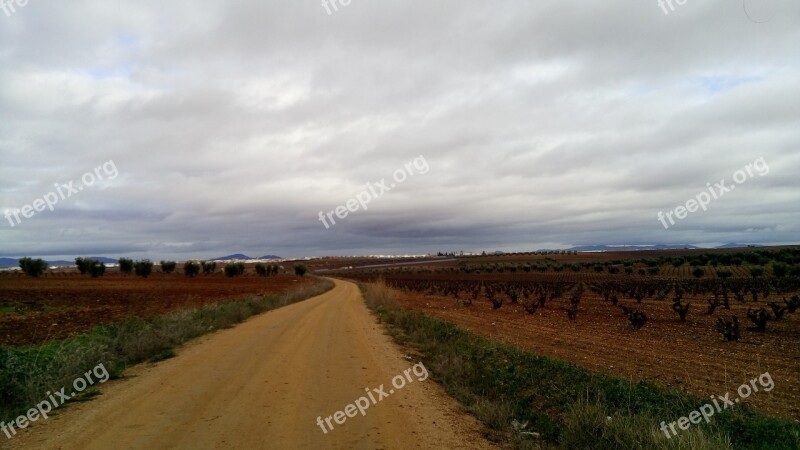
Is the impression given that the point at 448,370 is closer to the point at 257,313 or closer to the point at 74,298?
the point at 257,313

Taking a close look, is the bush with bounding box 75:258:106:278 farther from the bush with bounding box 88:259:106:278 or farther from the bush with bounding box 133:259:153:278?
the bush with bounding box 133:259:153:278

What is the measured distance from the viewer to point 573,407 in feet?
24.4

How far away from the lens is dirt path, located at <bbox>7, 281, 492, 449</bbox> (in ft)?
20.7

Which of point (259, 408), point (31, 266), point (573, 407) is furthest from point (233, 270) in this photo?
point (573, 407)

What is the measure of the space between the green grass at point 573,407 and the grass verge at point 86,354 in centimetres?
741

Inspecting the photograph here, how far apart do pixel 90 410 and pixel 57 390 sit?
64.4 inches

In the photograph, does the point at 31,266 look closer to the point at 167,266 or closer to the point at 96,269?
the point at 96,269

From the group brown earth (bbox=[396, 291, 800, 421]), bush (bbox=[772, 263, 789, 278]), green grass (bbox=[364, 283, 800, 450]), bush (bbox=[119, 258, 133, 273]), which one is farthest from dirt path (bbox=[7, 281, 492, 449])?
bush (bbox=[119, 258, 133, 273])

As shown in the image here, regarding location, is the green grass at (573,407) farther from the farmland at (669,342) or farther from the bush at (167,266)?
the bush at (167,266)

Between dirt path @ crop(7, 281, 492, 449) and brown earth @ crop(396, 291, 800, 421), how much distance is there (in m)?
5.75

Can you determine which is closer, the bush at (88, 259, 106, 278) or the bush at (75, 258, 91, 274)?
the bush at (88, 259, 106, 278)

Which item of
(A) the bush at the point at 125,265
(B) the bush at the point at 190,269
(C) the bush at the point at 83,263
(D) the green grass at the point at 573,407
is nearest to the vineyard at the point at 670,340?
(D) the green grass at the point at 573,407

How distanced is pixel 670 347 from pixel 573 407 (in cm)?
1015

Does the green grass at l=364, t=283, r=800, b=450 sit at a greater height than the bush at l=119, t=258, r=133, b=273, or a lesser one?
lesser
